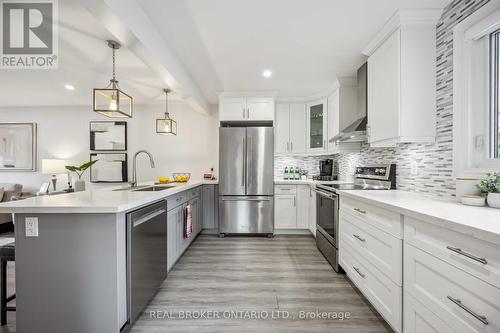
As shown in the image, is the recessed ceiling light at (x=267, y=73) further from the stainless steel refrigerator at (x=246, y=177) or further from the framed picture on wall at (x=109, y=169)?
the framed picture on wall at (x=109, y=169)

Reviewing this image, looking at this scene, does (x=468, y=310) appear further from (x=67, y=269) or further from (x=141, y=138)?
(x=141, y=138)

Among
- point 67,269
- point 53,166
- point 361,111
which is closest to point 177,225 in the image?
point 67,269

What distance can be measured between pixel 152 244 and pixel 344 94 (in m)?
3.11

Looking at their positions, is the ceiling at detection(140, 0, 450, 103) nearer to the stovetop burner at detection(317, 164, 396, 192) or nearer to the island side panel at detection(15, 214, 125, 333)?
the stovetop burner at detection(317, 164, 396, 192)

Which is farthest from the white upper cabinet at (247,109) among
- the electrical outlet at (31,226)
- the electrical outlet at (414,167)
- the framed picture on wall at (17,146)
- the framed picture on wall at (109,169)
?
the framed picture on wall at (17,146)

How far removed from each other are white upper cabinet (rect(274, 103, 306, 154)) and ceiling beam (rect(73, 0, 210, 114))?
1.89m

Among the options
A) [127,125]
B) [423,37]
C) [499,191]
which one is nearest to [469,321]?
[499,191]

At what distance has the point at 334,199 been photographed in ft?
8.15

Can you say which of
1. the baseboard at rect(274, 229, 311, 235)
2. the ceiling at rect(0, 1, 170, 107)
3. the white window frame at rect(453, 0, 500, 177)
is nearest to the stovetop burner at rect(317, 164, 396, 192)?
the white window frame at rect(453, 0, 500, 177)

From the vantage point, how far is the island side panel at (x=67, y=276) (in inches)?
55.0

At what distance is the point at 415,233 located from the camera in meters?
1.28

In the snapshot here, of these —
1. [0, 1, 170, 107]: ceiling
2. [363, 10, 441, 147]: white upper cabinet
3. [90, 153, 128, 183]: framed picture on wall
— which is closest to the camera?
[363, 10, 441, 147]: white upper cabinet

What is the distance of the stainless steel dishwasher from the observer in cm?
154

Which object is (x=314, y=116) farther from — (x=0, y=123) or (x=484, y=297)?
(x=0, y=123)
